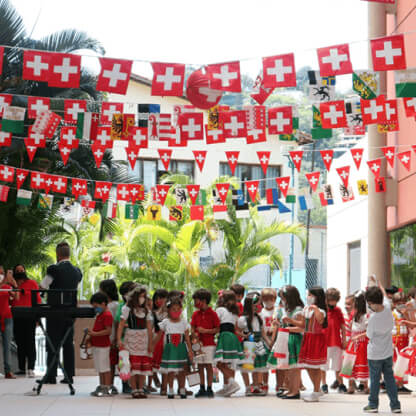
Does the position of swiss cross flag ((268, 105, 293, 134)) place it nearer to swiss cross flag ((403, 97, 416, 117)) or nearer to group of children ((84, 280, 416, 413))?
swiss cross flag ((403, 97, 416, 117))

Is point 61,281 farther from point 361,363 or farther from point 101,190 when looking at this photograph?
point 101,190

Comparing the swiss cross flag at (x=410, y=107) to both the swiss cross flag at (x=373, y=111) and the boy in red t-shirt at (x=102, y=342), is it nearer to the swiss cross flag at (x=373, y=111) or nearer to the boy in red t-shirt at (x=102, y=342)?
the swiss cross flag at (x=373, y=111)

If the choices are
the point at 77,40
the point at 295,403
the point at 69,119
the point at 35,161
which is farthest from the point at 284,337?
the point at 77,40

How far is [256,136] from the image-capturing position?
642 inches

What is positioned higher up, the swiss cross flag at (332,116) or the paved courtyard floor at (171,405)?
the swiss cross flag at (332,116)

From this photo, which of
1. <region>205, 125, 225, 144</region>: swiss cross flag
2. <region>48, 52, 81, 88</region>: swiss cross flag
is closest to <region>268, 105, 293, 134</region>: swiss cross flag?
<region>205, 125, 225, 144</region>: swiss cross flag

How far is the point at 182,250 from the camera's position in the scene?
24.1m

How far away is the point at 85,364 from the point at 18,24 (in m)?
7.97

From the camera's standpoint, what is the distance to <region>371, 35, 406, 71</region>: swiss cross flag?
12348mm

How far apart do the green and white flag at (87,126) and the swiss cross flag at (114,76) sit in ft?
11.1

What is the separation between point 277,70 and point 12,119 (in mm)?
5679

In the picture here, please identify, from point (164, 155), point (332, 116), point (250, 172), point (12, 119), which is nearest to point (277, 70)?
point (332, 116)

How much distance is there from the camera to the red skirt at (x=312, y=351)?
11.4m

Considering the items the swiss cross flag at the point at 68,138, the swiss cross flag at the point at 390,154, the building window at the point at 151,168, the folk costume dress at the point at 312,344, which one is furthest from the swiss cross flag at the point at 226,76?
the building window at the point at 151,168
